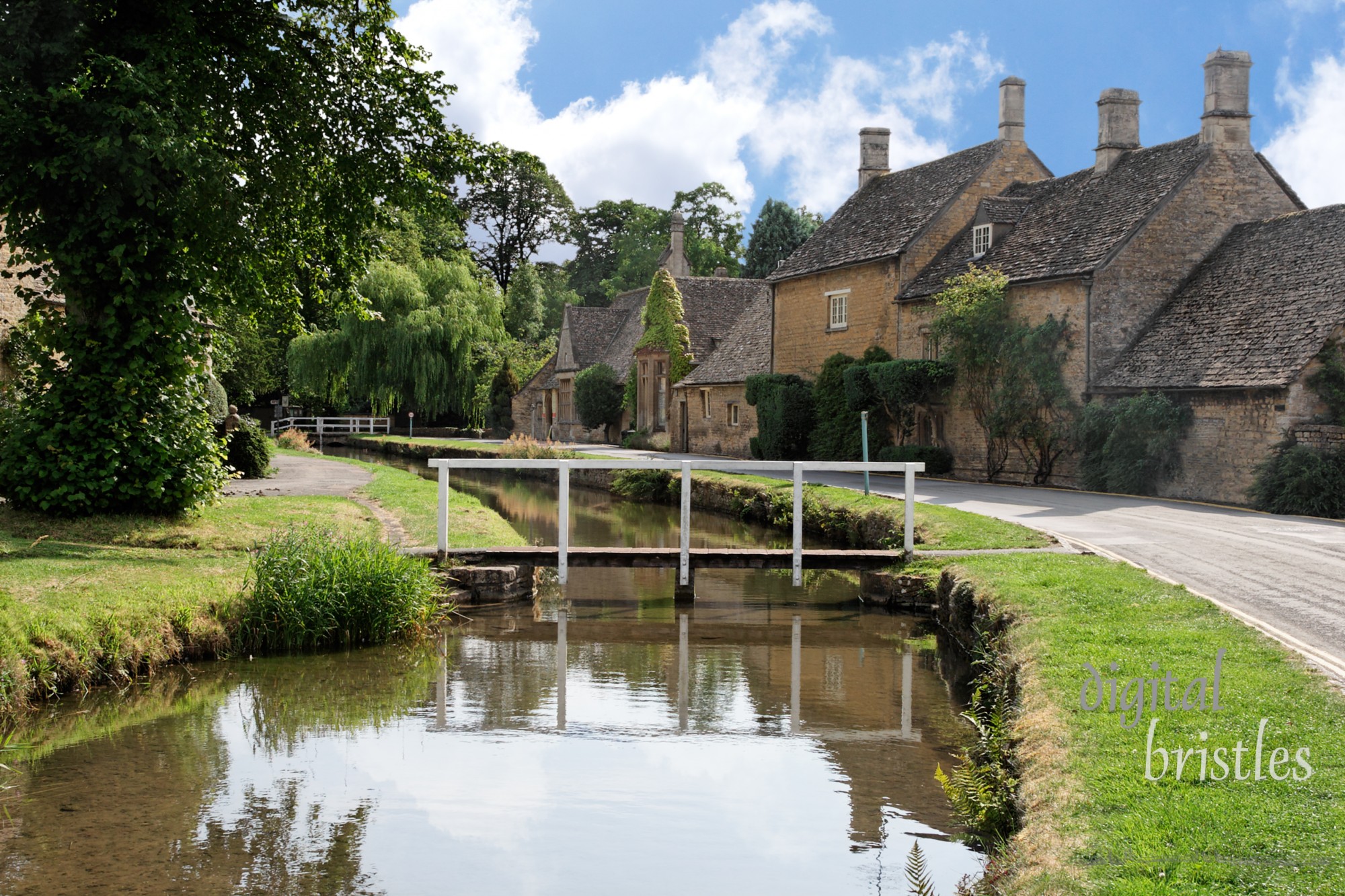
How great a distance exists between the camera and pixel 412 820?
22.6ft

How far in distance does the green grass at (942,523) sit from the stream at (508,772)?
8.82 ft

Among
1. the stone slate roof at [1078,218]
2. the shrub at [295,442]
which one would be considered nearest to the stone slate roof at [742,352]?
the stone slate roof at [1078,218]


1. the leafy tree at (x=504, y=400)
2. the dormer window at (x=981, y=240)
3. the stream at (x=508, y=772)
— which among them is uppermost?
the dormer window at (x=981, y=240)

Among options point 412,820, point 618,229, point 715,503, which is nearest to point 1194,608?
point 412,820

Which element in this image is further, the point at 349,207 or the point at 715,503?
the point at 715,503

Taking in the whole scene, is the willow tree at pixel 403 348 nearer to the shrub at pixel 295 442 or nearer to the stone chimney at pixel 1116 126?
the shrub at pixel 295 442

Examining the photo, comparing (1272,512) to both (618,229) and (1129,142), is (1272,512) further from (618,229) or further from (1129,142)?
(618,229)

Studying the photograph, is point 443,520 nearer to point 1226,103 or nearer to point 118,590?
point 118,590

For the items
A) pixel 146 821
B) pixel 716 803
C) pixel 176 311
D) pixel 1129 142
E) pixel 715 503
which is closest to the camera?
pixel 146 821

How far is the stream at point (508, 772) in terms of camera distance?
6141 mm

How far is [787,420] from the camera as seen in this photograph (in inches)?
1358

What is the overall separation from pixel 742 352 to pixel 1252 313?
67.3ft

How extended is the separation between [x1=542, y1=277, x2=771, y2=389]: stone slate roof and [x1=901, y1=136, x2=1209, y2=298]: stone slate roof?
35.3 feet

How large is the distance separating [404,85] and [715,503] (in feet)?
41.3
